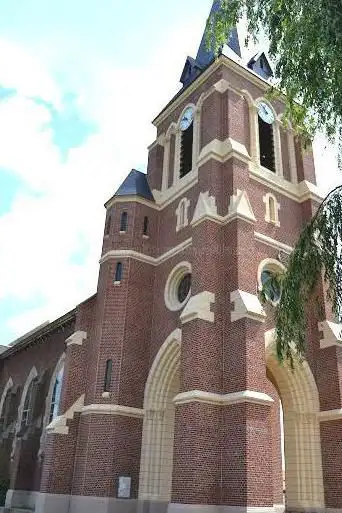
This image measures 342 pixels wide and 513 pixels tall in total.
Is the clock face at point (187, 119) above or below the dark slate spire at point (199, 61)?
below

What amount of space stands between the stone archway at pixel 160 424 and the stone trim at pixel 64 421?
255 cm

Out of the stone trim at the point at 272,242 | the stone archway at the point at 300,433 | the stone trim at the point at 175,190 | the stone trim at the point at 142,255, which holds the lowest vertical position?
the stone archway at the point at 300,433

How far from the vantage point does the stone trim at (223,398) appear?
14578 millimetres

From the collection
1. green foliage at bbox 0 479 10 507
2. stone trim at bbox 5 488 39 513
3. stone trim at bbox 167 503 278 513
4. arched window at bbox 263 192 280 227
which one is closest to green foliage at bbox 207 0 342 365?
stone trim at bbox 167 503 278 513

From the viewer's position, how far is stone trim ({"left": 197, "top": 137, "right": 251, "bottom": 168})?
64.9 feet

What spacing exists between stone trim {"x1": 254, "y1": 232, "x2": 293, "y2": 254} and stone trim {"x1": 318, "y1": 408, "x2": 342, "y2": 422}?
637cm

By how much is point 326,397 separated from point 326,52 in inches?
484

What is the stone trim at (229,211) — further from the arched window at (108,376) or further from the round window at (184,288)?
the arched window at (108,376)

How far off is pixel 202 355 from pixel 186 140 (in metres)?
12.5

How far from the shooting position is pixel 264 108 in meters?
24.0

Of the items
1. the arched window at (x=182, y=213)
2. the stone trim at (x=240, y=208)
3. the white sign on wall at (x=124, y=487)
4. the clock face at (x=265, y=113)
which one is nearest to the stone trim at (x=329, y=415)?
the white sign on wall at (x=124, y=487)

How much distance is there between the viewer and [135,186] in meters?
23.2

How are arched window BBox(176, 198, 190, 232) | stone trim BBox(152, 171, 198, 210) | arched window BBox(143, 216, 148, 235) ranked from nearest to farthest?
1. arched window BBox(176, 198, 190, 232)
2. stone trim BBox(152, 171, 198, 210)
3. arched window BBox(143, 216, 148, 235)

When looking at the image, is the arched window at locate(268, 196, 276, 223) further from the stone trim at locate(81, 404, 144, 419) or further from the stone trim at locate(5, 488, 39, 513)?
the stone trim at locate(5, 488, 39, 513)
